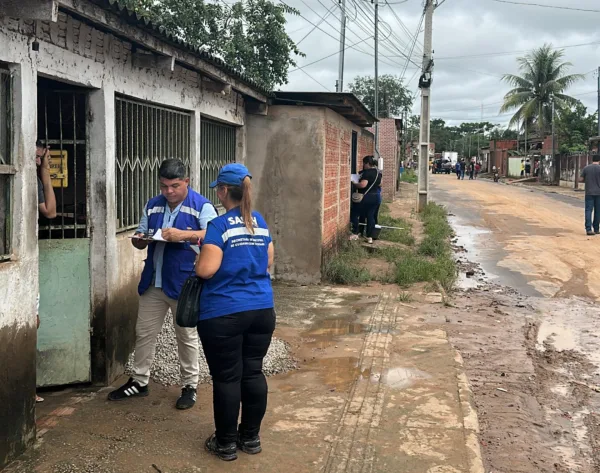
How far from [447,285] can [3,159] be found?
24.0 ft

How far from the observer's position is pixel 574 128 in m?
44.7

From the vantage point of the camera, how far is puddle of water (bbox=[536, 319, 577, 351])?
704 cm

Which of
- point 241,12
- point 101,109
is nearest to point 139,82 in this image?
point 101,109

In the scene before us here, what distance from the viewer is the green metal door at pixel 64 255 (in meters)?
4.95

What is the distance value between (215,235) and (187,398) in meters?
1.59

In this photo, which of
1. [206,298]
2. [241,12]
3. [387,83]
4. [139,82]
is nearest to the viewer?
[206,298]

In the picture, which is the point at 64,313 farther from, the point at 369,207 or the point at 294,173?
the point at 369,207

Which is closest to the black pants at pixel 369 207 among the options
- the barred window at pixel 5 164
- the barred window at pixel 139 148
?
the barred window at pixel 139 148

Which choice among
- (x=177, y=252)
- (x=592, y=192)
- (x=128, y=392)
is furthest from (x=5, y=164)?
(x=592, y=192)

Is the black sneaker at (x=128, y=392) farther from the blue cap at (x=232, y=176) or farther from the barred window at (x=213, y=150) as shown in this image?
the barred window at (x=213, y=150)

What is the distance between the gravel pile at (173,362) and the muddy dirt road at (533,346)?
5.55ft

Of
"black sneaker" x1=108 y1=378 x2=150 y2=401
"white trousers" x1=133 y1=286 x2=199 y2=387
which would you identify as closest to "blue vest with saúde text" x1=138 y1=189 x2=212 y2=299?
"white trousers" x1=133 y1=286 x2=199 y2=387

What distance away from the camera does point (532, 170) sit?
167 feet

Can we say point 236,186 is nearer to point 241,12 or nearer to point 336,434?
point 336,434
